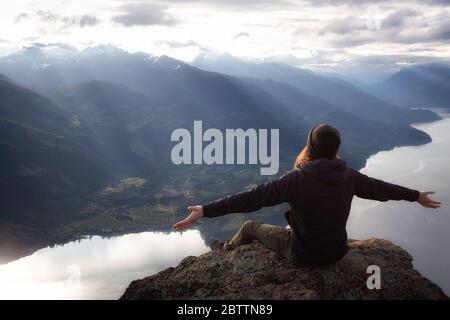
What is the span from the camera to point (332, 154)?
21.9 ft

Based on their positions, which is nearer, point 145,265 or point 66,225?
point 145,265

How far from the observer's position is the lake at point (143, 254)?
114 m

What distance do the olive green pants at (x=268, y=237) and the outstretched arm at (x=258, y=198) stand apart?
4.87ft

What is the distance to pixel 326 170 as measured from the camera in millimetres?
6531

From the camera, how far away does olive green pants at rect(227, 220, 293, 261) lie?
7.83 meters

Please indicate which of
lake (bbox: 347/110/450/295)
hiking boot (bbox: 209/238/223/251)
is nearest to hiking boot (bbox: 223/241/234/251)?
hiking boot (bbox: 209/238/223/251)

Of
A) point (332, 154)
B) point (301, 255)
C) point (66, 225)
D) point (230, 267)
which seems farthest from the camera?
point (66, 225)

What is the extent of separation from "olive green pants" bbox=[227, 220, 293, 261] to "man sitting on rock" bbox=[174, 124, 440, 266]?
20.8 inches

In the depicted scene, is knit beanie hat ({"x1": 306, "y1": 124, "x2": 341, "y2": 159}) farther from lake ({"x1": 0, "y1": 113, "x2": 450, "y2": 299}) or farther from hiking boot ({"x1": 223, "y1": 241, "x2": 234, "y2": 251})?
lake ({"x1": 0, "y1": 113, "x2": 450, "y2": 299})

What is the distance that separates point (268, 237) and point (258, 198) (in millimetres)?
2116
